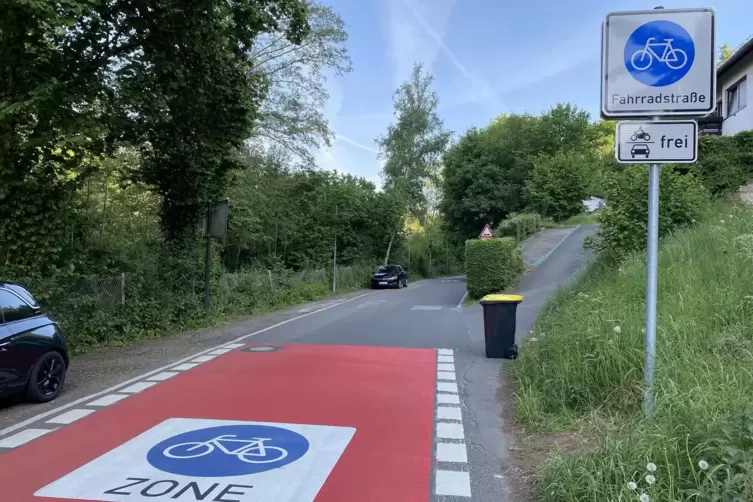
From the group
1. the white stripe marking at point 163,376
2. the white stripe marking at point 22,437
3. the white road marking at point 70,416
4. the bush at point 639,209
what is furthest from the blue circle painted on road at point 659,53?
the bush at point 639,209

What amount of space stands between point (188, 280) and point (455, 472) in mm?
12118

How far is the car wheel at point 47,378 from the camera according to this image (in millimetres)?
6848

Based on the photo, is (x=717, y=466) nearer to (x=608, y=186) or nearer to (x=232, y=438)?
(x=232, y=438)

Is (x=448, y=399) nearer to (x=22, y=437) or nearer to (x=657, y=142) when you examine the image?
(x=657, y=142)

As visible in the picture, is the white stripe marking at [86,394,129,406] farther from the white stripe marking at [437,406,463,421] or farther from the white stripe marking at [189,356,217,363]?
the white stripe marking at [437,406,463,421]

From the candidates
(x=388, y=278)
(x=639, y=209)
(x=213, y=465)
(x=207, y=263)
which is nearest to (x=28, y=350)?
(x=213, y=465)

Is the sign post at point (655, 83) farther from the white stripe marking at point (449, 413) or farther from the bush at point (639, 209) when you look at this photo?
the bush at point (639, 209)

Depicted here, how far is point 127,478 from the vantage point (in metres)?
4.39

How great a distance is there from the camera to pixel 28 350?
22.2 ft

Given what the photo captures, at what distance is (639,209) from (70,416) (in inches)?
446

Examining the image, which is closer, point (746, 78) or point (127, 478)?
point (127, 478)

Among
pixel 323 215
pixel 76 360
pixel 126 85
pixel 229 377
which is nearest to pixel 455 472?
pixel 229 377

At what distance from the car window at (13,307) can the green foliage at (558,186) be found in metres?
40.7

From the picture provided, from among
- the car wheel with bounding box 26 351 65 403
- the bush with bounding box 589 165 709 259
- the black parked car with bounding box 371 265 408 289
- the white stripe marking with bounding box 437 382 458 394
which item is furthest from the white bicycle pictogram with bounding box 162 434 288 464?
the black parked car with bounding box 371 265 408 289
